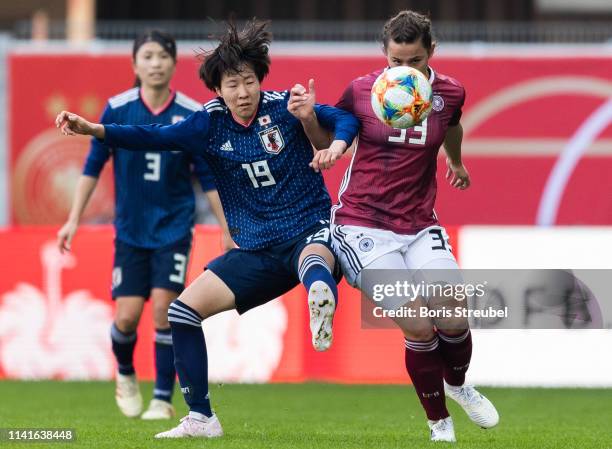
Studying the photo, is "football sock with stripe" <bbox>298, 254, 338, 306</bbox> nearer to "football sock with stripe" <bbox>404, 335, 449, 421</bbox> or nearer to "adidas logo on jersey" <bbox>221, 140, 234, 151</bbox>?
"football sock with stripe" <bbox>404, 335, 449, 421</bbox>

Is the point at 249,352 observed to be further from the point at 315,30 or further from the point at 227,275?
the point at 315,30

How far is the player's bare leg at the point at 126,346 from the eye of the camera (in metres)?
9.16

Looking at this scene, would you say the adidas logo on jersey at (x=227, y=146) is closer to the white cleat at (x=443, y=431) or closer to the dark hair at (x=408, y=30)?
the dark hair at (x=408, y=30)

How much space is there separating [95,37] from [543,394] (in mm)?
9772

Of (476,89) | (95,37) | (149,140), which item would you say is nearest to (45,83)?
(95,37)

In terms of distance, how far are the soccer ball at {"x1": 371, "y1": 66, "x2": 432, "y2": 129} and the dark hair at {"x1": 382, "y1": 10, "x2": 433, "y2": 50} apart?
8.0 inches

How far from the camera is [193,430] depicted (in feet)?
23.8

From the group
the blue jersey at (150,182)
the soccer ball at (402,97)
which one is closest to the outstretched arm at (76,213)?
the blue jersey at (150,182)

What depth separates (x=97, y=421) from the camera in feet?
28.9

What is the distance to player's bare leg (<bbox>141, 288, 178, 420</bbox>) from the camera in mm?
9055

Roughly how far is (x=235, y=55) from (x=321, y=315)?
1523 millimetres

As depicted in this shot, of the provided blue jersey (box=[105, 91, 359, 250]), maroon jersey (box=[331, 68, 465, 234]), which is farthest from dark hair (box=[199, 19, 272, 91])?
maroon jersey (box=[331, 68, 465, 234])

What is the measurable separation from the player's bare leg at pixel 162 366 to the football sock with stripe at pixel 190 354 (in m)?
1.77

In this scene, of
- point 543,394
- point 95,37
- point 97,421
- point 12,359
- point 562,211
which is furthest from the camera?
point 95,37
